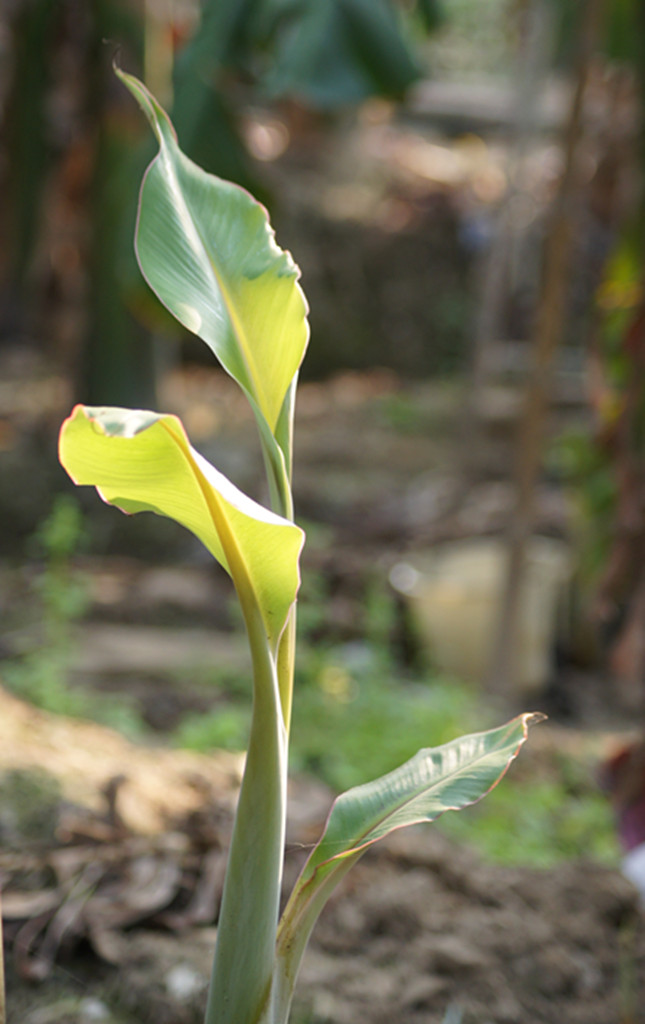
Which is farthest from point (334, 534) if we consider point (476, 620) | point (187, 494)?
point (187, 494)

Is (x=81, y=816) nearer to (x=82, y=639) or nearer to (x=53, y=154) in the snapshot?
(x=82, y=639)

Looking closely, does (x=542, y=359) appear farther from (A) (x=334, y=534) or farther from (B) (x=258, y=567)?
(B) (x=258, y=567)

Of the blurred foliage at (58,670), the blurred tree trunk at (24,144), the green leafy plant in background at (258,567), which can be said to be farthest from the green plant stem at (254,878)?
the blurred tree trunk at (24,144)

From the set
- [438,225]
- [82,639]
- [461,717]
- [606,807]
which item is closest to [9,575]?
[82,639]

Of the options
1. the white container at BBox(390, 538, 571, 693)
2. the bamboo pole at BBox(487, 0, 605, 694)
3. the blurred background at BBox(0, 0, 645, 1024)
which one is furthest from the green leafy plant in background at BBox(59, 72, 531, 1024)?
the white container at BBox(390, 538, 571, 693)

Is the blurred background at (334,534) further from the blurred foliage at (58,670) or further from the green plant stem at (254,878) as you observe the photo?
the green plant stem at (254,878)

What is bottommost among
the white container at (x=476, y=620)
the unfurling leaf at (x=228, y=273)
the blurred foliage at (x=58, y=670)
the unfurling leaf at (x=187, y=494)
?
the white container at (x=476, y=620)

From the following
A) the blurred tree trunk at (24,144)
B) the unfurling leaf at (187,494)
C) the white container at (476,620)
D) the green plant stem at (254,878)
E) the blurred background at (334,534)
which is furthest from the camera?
the blurred tree trunk at (24,144)
